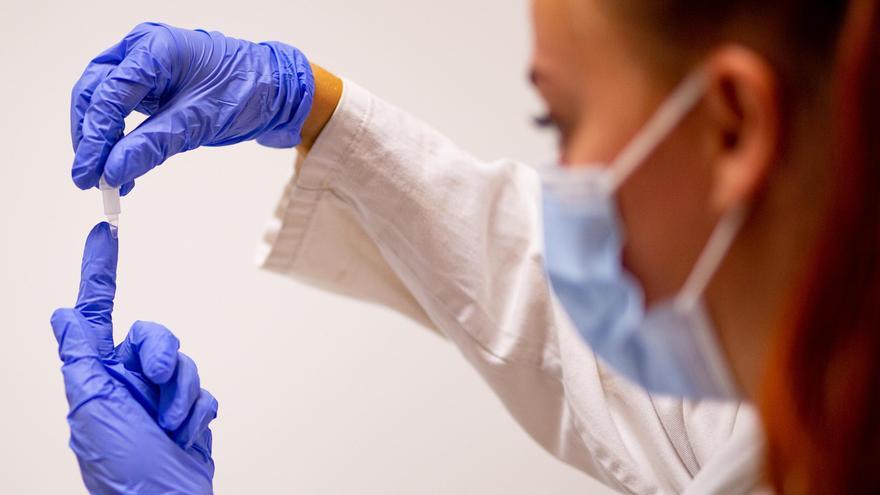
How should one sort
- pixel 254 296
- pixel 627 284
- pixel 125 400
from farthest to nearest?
pixel 254 296
pixel 125 400
pixel 627 284

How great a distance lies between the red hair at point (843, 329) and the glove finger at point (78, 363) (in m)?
0.56

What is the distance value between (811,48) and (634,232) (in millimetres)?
153

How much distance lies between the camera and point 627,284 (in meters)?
0.63

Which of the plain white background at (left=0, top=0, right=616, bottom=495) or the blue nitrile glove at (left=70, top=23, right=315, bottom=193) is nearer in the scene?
the blue nitrile glove at (left=70, top=23, right=315, bottom=193)

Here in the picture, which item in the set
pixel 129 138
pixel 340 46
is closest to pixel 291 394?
pixel 340 46

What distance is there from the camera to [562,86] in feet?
2.04

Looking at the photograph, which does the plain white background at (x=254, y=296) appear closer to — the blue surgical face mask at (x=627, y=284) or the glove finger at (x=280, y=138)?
the glove finger at (x=280, y=138)

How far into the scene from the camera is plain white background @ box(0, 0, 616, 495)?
1431mm

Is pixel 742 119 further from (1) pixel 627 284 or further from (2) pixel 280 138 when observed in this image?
(2) pixel 280 138

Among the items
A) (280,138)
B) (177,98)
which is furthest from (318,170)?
(177,98)

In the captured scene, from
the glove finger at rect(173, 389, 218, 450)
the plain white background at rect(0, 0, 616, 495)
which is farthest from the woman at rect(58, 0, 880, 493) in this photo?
the plain white background at rect(0, 0, 616, 495)

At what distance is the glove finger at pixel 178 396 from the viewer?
85 centimetres

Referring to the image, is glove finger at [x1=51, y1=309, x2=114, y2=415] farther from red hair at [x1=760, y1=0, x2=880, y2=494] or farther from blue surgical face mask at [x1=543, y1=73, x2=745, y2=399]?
red hair at [x1=760, y1=0, x2=880, y2=494]

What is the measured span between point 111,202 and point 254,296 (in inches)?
25.0
